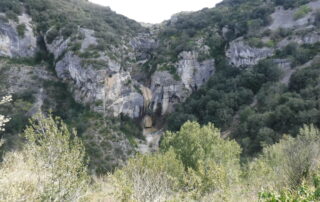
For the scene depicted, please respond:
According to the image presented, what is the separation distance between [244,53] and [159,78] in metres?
21.5

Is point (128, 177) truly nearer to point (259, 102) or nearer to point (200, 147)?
point (200, 147)

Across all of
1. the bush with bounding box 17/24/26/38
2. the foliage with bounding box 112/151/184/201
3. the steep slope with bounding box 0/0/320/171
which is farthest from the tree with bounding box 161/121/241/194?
the bush with bounding box 17/24/26/38

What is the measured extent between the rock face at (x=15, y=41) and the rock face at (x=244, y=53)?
4687 cm

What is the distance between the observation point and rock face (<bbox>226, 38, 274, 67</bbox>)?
53156mm

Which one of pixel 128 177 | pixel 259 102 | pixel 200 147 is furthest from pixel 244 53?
pixel 128 177

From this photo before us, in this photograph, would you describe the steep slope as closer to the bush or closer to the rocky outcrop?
the bush

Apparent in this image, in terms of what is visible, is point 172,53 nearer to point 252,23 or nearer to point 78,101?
point 252,23

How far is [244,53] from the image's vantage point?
5509 centimetres

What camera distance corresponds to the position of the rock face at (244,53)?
53.2 m

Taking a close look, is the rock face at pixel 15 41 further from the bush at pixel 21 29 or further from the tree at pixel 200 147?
the tree at pixel 200 147

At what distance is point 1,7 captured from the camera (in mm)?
50875

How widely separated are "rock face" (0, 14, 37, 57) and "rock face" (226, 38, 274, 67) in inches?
1845

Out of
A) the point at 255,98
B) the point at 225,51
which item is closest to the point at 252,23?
the point at 225,51

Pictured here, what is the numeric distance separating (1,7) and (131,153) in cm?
4405
